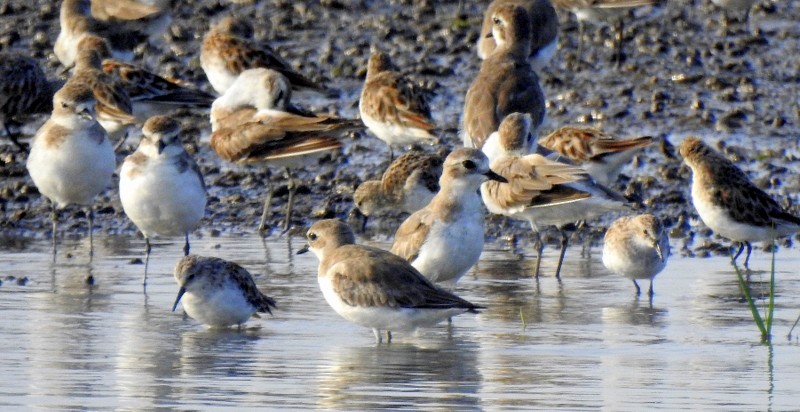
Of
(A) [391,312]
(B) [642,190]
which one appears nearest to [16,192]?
(B) [642,190]

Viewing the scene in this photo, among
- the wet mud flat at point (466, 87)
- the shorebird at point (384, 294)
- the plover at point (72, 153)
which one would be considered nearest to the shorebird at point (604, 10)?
the wet mud flat at point (466, 87)

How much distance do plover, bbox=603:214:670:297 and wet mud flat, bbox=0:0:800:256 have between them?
1.54 m

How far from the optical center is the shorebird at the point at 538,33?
16.2 metres

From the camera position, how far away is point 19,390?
7375mm

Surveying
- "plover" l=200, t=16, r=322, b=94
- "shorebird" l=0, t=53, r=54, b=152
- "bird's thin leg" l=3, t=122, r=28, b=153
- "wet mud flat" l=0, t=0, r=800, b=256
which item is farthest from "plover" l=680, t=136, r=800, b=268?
"shorebird" l=0, t=53, r=54, b=152

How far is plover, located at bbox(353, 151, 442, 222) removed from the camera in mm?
12555

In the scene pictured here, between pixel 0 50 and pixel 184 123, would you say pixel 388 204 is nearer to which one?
pixel 184 123

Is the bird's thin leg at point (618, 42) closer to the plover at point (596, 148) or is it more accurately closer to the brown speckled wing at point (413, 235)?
the plover at point (596, 148)

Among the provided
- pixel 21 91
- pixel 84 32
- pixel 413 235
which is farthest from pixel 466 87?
pixel 413 235

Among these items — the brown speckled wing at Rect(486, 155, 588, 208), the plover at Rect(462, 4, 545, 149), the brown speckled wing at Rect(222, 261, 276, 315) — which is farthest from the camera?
the plover at Rect(462, 4, 545, 149)

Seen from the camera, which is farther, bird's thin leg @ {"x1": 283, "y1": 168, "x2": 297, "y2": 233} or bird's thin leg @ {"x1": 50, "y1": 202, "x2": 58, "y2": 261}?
bird's thin leg @ {"x1": 283, "y1": 168, "x2": 297, "y2": 233}

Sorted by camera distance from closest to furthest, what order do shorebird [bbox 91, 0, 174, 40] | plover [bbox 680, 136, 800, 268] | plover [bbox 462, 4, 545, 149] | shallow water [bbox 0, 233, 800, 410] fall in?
shallow water [bbox 0, 233, 800, 410]
plover [bbox 680, 136, 800, 268]
plover [bbox 462, 4, 545, 149]
shorebird [bbox 91, 0, 174, 40]

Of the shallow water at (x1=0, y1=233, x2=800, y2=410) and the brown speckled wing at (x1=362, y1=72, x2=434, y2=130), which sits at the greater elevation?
the brown speckled wing at (x1=362, y1=72, x2=434, y2=130)

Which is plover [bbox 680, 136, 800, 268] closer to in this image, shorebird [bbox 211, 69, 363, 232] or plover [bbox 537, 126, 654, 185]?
plover [bbox 537, 126, 654, 185]
